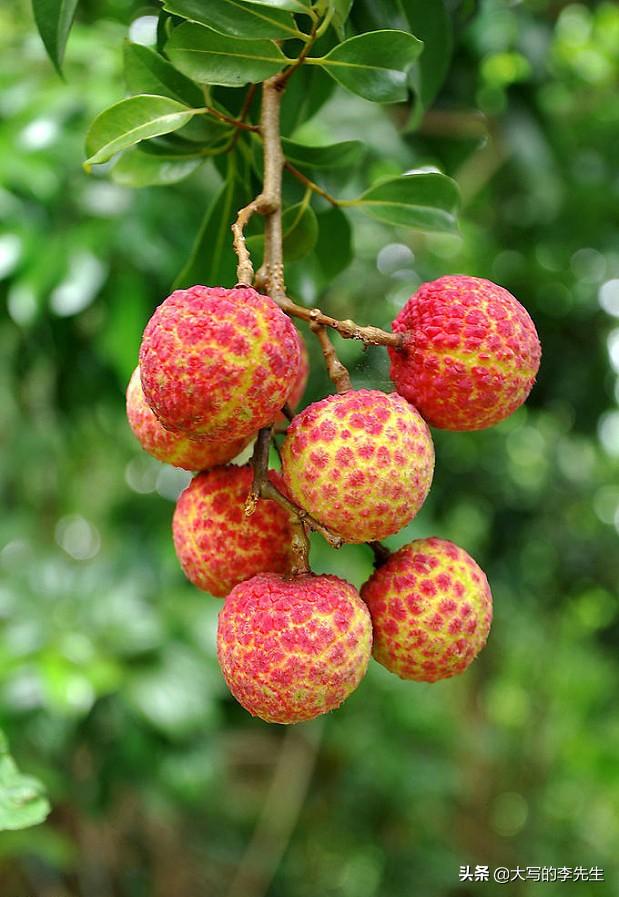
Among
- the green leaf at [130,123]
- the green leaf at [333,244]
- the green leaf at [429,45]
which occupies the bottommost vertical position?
the green leaf at [333,244]

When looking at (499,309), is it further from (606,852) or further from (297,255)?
(606,852)

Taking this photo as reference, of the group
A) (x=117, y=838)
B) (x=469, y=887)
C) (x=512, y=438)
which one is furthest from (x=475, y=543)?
(x=117, y=838)

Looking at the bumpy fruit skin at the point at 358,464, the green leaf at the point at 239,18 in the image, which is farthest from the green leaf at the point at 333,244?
the bumpy fruit skin at the point at 358,464

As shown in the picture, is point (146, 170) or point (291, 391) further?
point (146, 170)

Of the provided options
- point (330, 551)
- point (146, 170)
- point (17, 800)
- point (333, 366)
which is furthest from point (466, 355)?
point (330, 551)

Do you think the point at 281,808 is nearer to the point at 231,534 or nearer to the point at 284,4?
the point at 231,534

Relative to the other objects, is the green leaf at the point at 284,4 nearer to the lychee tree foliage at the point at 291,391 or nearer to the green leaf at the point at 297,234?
the lychee tree foliage at the point at 291,391

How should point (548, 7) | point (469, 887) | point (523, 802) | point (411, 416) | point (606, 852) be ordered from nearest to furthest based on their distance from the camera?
point (411, 416) → point (548, 7) → point (469, 887) → point (523, 802) → point (606, 852)
